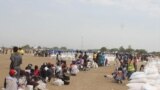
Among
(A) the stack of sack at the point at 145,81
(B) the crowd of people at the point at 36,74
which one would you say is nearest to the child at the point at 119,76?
(A) the stack of sack at the point at 145,81

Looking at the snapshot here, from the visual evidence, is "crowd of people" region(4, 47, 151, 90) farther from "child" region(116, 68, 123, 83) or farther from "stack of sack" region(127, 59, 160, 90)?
"stack of sack" region(127, 59, 160, 90)

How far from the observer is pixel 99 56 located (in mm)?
25250

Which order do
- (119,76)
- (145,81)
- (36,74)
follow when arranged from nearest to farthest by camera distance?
(36,74)
(145,81)
(119,76)

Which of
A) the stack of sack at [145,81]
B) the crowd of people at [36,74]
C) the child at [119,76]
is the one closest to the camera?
the crowd of people at [36,74]

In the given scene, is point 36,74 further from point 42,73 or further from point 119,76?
point 119,76

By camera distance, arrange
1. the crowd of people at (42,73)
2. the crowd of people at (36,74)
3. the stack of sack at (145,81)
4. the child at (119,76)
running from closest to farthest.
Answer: the crowd of people at (36,74) < the crowd of people at (42,73) < the stack of sack at (145,81) < the child at (119,76)

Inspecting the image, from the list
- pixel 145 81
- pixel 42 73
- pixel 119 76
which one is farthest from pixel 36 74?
pixel 119 76

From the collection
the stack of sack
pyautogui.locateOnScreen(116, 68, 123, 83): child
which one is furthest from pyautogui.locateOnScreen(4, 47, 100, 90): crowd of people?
the stack of sack

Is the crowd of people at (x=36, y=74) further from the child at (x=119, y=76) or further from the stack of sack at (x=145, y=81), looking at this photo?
the stack of sack at (x=145, y=81)

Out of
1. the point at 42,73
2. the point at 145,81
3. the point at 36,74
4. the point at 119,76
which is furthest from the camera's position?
the point at 119,76

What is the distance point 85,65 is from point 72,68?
2.94 m

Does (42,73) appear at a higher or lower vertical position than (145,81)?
higher

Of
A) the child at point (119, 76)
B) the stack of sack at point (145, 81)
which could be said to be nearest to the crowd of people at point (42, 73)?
the child at point (119, 76)

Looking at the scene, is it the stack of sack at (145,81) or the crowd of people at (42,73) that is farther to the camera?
the stack of sack at (145,81)
